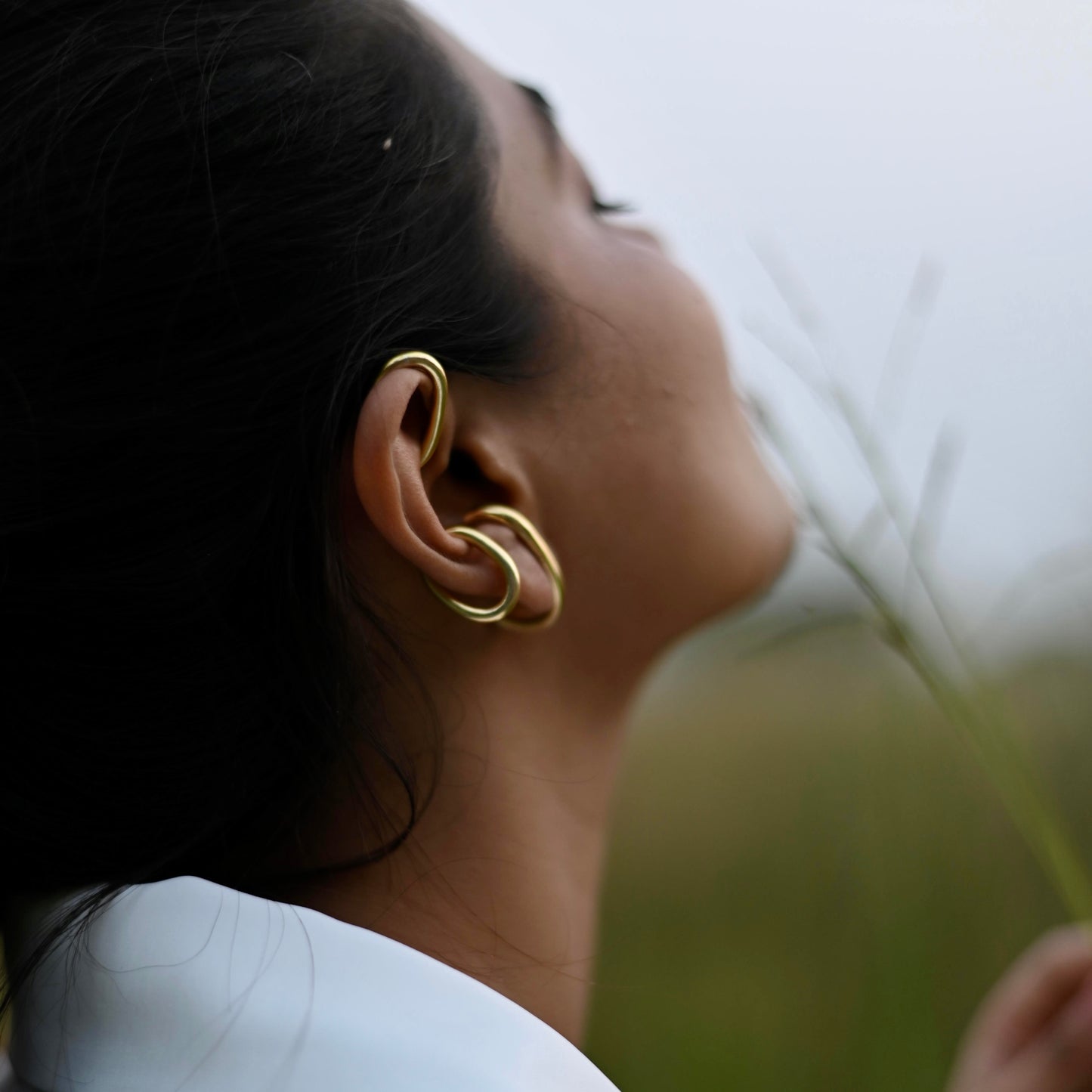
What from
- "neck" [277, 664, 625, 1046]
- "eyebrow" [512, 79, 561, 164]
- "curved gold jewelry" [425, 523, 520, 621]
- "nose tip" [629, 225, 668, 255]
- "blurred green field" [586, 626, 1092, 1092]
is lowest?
"blurred green field" [586, 626, 1092, 1092]

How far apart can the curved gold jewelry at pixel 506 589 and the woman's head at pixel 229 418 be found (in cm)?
1

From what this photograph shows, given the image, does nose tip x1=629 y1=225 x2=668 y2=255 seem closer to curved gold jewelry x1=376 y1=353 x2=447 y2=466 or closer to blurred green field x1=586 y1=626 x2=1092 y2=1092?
curved gold jewelry x1=376 y1=353 x2=447 y2=466

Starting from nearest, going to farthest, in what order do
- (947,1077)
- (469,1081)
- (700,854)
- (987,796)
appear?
(469,1081), (947,1077), (987,796), (700,854)

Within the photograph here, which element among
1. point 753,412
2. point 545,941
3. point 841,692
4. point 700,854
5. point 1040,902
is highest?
point 753,412

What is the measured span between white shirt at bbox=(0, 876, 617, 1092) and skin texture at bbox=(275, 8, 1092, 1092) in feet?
0.25

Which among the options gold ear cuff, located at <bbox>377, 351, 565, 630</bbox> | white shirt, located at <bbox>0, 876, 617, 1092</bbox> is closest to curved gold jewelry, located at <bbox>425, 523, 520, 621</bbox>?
gold ear cuff, located at <bbox>377, 351, 565, 630</bbox>

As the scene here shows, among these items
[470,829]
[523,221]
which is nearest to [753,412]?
[523,221]

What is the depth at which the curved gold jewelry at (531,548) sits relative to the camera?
1.96 feet

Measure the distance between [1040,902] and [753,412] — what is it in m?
0.68

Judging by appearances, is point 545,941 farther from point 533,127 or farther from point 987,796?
point 987,796

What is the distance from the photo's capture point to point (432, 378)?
0.57 meters

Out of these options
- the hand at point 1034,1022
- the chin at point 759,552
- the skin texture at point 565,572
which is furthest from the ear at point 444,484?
the hand at point 1034,1022

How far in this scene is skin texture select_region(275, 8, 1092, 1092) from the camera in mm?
603

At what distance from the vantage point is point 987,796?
1.14m
